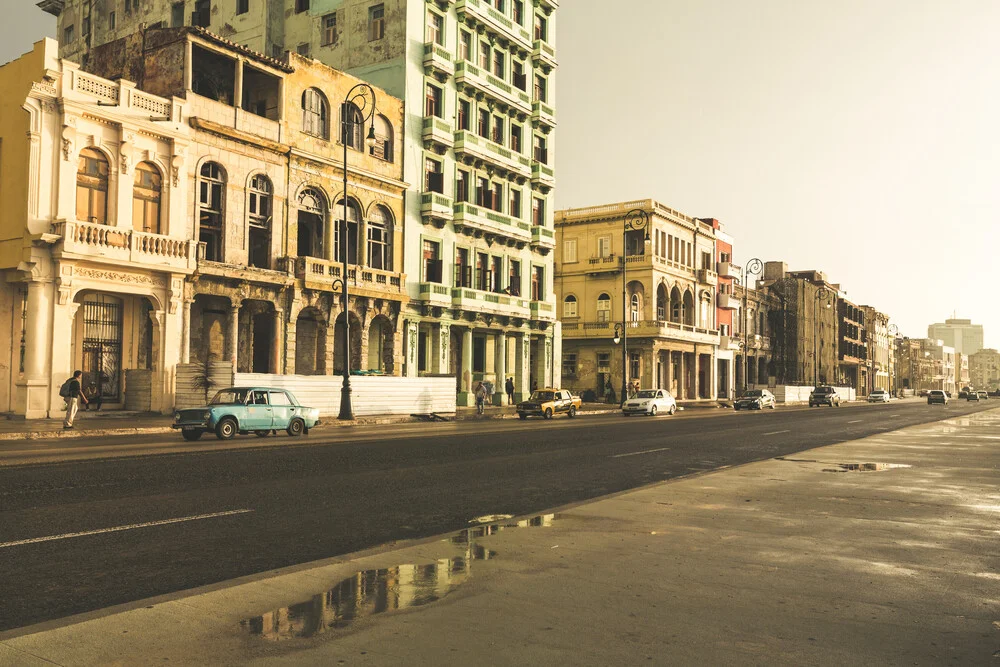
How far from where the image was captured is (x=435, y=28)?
45.0 meters

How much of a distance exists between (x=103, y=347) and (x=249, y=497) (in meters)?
23.2

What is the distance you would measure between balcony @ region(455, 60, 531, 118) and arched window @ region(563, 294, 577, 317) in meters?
20.1

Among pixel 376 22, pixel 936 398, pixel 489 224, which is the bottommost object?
pixel 936 398

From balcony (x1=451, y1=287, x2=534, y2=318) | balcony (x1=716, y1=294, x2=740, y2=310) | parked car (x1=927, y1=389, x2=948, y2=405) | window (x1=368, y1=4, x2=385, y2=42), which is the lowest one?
parked car (x1=927, y1=389, x2=948, y2=405)

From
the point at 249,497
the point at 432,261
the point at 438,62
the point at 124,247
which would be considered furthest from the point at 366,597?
the point at 438,62

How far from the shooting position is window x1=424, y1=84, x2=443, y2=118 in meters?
44.6

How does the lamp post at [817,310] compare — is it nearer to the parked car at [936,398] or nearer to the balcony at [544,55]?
the parked car at [936,398]

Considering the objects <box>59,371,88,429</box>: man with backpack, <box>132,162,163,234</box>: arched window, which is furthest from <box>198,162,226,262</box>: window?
<box>59,371,88,429</box>: man with backpack

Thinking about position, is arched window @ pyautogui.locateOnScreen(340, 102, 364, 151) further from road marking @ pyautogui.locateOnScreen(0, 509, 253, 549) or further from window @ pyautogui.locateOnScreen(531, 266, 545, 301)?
road marking @ pyautogui.locateOnScreen(0, 509, 253, 549)

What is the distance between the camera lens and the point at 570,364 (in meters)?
68.1

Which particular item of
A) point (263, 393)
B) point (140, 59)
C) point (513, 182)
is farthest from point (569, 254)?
point (263, 393)

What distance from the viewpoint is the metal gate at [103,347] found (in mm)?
30172

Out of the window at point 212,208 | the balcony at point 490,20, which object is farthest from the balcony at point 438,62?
the window at point 212,208

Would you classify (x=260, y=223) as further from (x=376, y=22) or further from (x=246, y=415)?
(x=376, y=22)
